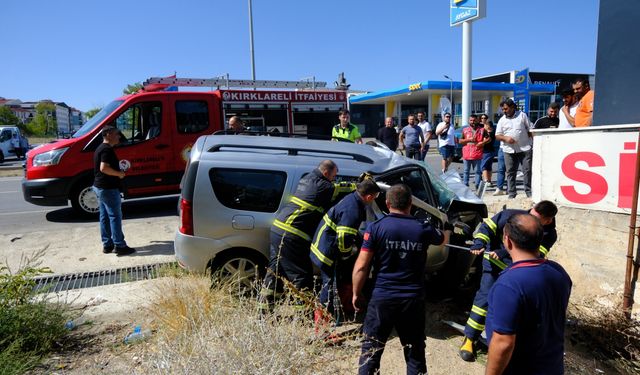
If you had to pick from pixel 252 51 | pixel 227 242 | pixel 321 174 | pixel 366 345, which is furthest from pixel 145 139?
pixel 252 51

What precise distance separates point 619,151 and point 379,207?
8.46 feet

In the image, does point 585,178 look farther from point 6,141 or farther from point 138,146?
point 6,141

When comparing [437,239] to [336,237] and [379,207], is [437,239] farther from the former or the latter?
[379,207]

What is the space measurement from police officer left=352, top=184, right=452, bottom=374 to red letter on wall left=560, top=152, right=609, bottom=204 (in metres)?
2.79

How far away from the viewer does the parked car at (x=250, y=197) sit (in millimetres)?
3988

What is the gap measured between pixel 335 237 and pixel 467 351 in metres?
1.42

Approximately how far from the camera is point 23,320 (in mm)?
3270

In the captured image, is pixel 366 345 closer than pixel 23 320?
Yes

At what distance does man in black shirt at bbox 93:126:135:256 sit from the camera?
5.32m

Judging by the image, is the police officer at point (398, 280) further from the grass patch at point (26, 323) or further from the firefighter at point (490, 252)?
the grass patch at point (26, 323)

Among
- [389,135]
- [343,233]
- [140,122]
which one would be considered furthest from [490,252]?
[140,122]

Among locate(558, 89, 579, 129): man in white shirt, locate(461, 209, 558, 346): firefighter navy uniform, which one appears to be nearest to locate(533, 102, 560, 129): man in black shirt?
locate(558, 89, 579, 129): man in white shirt

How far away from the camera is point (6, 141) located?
21.9 meters

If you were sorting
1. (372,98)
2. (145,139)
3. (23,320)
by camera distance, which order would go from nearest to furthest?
(23,320) < (145,139) < (372,98)
